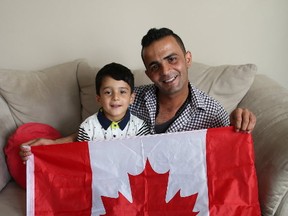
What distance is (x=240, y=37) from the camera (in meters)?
1.82

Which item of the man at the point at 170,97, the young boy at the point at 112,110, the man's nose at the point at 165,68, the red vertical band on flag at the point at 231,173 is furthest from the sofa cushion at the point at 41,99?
the red vertical band on flag at the point at 231,173

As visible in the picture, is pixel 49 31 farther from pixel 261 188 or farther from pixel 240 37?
pixel 261 188

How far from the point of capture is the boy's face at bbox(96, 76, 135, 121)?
1217 millimetres

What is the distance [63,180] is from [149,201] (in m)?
0.34

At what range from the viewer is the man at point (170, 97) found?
4.08 ft

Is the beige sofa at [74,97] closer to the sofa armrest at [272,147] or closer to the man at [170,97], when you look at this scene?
the sofa armrest at [272,147]

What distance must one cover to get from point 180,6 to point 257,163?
3.36ft

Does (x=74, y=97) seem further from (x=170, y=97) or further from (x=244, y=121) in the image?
(x=244, y=121)

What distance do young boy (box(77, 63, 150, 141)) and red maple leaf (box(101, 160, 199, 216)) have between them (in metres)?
0.22

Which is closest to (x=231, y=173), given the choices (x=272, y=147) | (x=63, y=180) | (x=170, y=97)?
(x=272, y=147)

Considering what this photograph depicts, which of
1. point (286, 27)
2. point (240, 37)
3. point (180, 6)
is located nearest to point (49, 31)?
point (180, 6)

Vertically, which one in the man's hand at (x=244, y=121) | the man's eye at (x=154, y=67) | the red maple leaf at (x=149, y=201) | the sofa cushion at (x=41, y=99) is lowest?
the red maple leaf at (x=149, y=201)

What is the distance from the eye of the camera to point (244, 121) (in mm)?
1038

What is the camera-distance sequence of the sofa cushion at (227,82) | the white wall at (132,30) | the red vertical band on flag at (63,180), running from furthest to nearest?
the white wall at (132,30) < the sofa cushion at (227,82) < the red vertical band on flag at (63,180)
